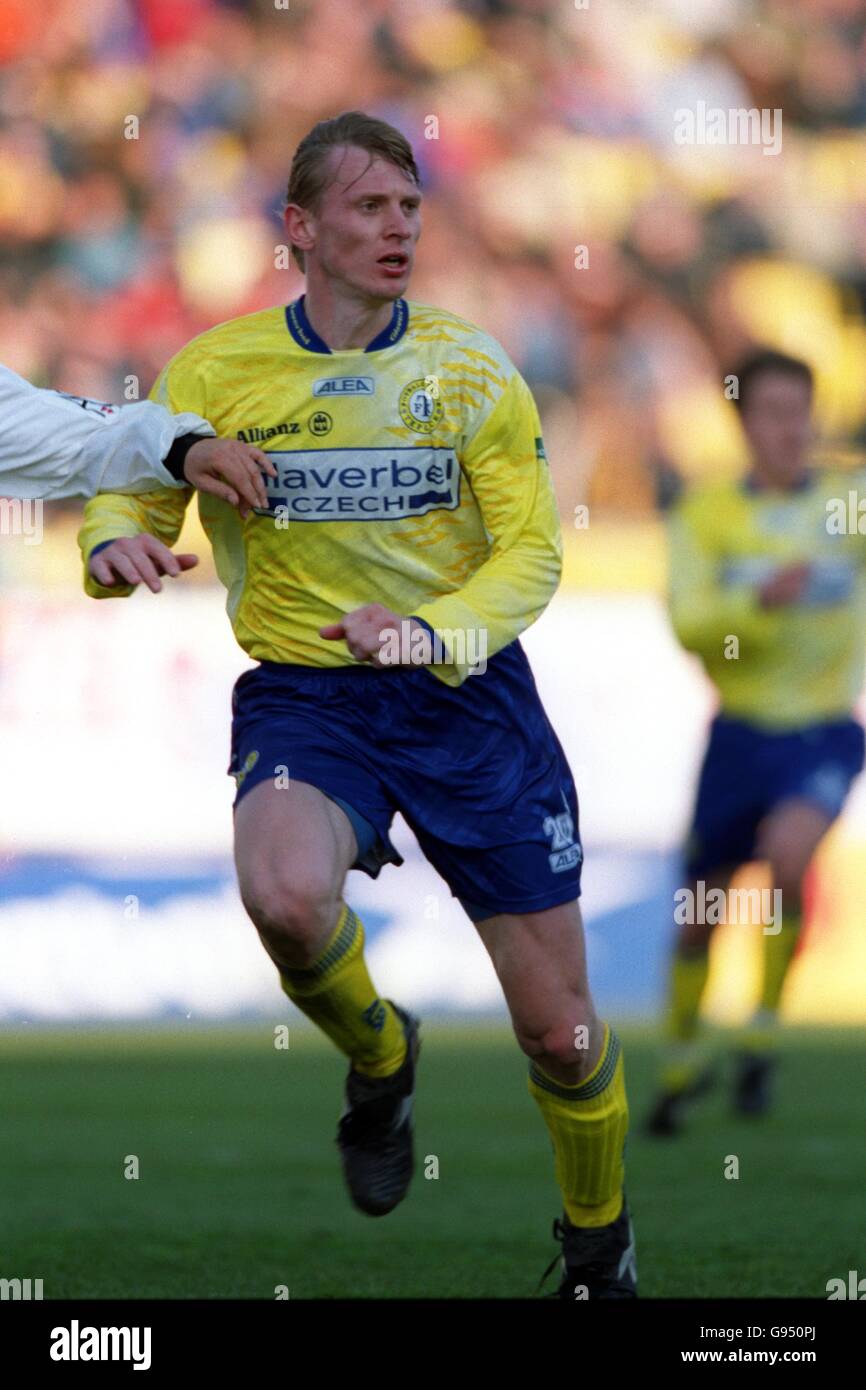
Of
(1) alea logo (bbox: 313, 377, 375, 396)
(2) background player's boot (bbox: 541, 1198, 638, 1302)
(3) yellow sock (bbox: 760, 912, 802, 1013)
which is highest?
(1) alea logo (bbox: 313, 377, 375, 396)

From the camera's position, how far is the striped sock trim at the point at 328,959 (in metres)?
4.49

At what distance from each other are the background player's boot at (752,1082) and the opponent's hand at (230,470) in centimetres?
416

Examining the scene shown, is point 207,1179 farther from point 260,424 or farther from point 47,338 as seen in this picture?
point 47,338

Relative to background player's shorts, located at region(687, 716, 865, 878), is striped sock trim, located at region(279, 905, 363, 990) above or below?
below

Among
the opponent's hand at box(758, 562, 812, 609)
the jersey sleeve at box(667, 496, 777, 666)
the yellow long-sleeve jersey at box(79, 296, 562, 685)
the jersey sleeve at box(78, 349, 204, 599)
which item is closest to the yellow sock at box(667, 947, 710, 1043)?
the jersey sleeve at box(667, 496, 777, 666)

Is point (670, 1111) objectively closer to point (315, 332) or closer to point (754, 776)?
point (754, 776)

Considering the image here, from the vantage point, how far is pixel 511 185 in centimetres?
1449

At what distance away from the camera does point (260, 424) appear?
4719 mm

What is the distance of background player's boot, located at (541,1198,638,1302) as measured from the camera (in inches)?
182

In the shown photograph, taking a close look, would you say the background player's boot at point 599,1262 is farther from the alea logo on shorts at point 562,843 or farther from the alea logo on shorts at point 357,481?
the alea logo on shorts at point 357,481

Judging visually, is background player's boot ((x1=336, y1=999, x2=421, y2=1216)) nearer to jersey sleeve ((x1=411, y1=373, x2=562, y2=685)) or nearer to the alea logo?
jersey sleeve ((x1=411, y1=373, x2=562, y2=685))

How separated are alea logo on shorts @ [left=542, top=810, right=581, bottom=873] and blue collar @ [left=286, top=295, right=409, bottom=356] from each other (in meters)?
1.09

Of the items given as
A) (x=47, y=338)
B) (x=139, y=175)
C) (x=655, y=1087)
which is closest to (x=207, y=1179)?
(x=655, y=1087)
